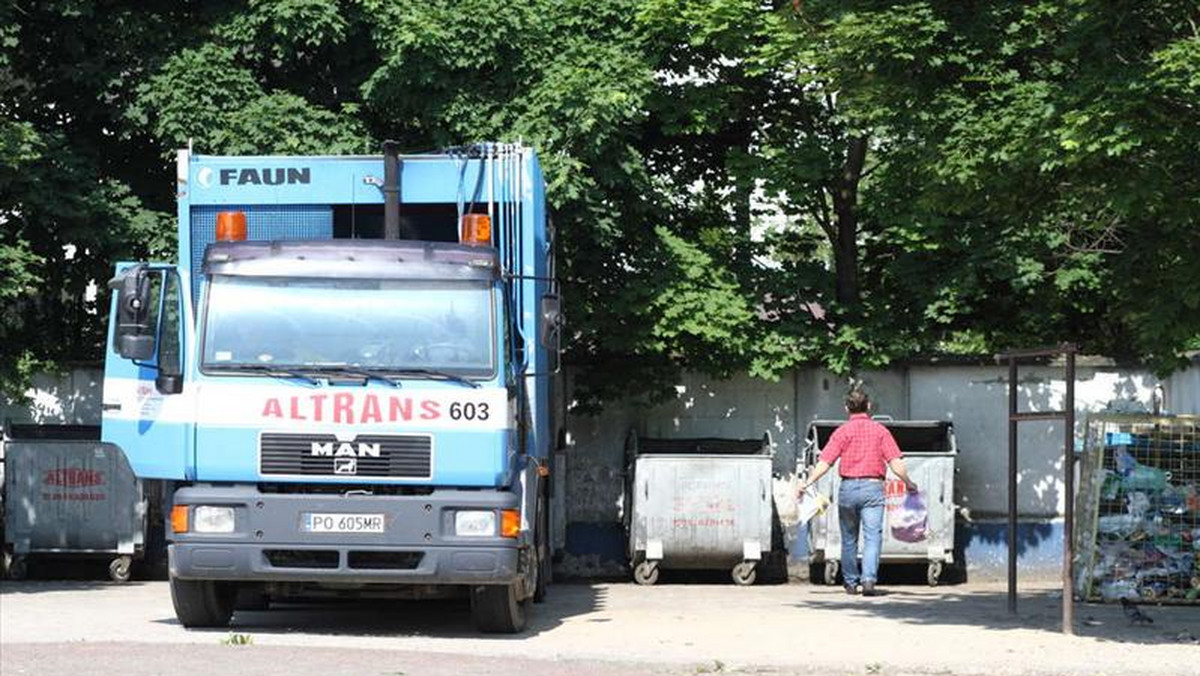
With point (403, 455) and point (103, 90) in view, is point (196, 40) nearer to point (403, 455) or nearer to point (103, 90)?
point (103, 90)

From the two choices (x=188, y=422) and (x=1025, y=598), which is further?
(x=1025, y=598)

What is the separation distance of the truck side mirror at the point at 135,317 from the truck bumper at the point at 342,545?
3.40ft

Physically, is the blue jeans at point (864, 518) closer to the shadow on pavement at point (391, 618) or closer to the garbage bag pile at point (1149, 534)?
the garbage bag pile at point (1149, 534)

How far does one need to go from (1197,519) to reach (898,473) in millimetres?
2392

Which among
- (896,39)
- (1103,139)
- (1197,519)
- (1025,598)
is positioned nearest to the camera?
(1103,139)

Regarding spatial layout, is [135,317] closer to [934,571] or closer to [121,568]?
[121,568]

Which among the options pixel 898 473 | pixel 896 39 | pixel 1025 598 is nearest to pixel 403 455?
pixel 896 39

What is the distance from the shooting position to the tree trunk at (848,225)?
20.4 metres

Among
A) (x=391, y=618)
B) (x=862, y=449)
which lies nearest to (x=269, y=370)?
(x=391, y=618)

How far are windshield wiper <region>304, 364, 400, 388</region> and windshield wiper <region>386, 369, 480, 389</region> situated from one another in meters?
0.04

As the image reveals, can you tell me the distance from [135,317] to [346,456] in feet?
5.68

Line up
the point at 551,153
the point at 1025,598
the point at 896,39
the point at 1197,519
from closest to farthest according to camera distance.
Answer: the point at 896,39 → the point at 1197,519 → the point at 1025,598 → the point at 551,153

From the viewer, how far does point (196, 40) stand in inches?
794

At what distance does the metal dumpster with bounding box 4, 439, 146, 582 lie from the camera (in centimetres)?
1867
